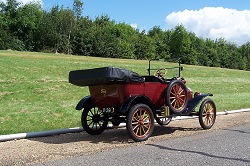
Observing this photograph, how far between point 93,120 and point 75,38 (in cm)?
5241

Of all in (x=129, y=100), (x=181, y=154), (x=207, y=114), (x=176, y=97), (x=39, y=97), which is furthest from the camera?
(x=39, y=97)

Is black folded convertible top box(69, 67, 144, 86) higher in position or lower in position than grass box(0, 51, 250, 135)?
higher

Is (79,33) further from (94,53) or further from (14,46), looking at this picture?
(14,46)

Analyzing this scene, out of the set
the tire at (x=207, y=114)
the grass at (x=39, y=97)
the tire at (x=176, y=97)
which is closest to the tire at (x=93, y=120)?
the grass at (x=39, y=97)

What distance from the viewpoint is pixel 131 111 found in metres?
7.88

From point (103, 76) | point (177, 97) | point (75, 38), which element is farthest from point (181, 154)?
point (75, 38)

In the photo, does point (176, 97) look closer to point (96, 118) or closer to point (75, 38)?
point (96, 118)

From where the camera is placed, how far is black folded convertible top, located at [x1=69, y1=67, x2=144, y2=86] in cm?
771

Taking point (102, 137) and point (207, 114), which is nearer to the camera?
point (102, 137)

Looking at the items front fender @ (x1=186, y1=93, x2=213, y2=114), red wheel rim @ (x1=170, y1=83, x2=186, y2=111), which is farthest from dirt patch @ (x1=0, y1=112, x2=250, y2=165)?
red wheel rim @ (x1=170, y1=83, x2=186, y2=111)

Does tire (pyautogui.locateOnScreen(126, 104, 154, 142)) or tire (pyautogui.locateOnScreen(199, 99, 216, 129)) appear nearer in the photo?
tire (pyautogui.locateOnScreen(126, 104, 154, 142))

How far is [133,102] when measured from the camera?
320 inches

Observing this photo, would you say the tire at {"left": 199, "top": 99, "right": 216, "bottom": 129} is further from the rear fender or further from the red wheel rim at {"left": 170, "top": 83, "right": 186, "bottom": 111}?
the rear fender

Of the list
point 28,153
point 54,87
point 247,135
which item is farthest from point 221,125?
point 54,87
